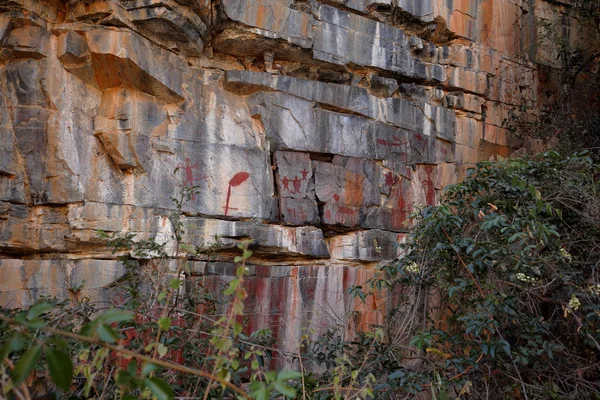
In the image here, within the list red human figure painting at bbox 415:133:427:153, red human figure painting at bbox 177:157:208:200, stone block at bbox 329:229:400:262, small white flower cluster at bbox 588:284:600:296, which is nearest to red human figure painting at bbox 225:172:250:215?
red human figure painting at bbox 177:157:208:200

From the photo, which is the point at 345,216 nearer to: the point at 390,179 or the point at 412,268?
the point at 390,179

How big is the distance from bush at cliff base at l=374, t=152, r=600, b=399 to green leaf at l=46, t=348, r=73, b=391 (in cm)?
245

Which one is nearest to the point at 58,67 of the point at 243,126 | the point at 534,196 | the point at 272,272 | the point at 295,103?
the point at 243,126

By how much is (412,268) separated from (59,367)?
10.9 ft

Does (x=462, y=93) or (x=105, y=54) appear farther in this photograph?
(x=462, y=93)

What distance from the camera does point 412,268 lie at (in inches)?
186

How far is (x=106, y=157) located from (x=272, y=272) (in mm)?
2615

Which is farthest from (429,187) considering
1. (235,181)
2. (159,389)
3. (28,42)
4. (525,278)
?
(159,389)

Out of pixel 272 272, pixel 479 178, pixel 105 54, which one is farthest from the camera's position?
pixel 272 272

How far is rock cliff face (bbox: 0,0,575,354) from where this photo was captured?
24.4 ft

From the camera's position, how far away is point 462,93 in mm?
10344

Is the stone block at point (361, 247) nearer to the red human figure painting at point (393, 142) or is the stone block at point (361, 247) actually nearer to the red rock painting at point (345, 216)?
the red rock painting at point (345, 216)

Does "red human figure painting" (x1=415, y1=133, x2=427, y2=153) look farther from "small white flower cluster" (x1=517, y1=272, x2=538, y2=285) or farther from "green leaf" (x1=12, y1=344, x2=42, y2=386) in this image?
"green leaf" (x1=12, y1=344, x2=42, y2=386)

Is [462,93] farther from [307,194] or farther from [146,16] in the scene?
[146,16]
